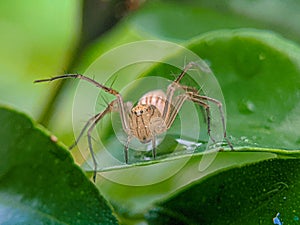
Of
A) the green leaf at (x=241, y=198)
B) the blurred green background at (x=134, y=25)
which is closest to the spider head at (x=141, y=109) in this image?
the green leaf at (x=241, y=198)

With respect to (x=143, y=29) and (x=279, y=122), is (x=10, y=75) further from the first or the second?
(x=279, y=122)

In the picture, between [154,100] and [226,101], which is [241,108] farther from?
[154,100]

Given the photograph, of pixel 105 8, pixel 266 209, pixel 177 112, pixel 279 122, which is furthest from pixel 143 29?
pixel 266 209

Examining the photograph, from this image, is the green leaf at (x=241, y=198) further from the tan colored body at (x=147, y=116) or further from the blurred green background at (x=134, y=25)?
the blurred green background at (x=134, y=25)

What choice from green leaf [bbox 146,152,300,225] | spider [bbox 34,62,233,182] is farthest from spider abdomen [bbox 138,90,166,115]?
green leaf [bbox 146,152,300,225]

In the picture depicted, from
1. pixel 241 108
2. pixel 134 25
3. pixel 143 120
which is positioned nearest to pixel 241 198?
A: pixel 241 108

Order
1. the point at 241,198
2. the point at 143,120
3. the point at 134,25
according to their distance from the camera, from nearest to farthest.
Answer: the point at 241,198
the point at 143,120
the point at 134,25

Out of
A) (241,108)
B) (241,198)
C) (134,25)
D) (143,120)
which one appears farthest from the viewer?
(134,25)

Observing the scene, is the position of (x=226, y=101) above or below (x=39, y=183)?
above
